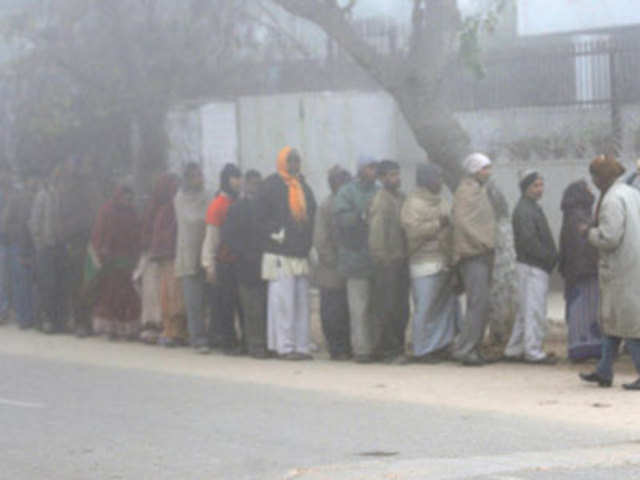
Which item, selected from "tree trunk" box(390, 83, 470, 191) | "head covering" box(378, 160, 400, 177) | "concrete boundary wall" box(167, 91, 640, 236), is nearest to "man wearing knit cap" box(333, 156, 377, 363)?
"head covering" box(378, 160, 400, 177)

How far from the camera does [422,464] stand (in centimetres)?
836

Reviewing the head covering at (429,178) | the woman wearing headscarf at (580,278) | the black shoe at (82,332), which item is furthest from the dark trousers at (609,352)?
the black shoe at (82,332)

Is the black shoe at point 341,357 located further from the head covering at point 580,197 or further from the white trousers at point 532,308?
the head covering at point 580,197

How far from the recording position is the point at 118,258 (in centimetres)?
1686

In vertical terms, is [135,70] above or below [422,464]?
above

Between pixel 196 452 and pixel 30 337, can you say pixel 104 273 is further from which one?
pixel 196 452

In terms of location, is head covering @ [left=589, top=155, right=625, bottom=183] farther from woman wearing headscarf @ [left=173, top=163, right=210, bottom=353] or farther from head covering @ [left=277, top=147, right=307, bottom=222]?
woman wearing headscarf @ [left=173, top=163, right=210, bottom=353]

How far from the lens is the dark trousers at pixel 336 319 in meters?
14.2

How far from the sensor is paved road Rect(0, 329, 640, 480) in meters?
8.30

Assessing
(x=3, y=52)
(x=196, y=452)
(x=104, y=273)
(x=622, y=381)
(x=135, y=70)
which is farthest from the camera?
(x=3, y=52)

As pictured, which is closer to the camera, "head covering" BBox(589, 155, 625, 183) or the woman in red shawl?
"head covering" BBox(589, 155, 625, 183)

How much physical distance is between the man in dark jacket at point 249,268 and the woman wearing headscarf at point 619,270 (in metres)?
4.27

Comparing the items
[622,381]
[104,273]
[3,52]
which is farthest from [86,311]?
[3,52]

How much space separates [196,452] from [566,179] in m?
11.0
